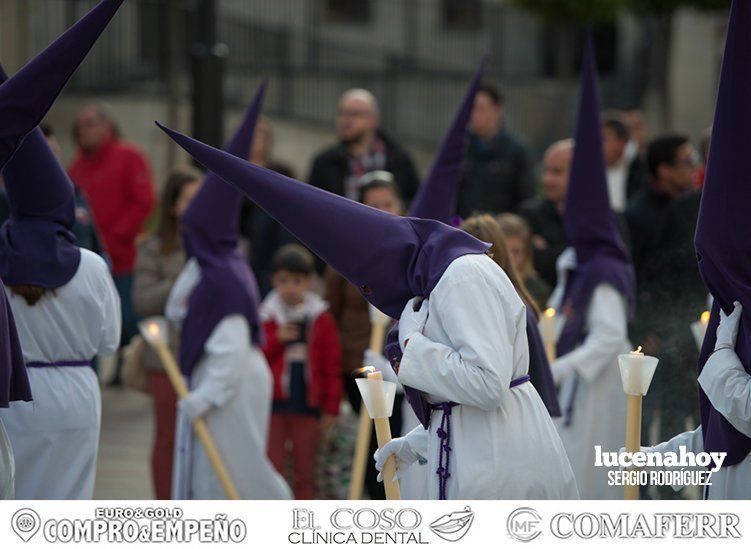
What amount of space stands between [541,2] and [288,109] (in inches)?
161

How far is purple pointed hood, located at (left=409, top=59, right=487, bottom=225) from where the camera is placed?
23.6 feet

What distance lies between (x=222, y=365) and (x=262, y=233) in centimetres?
225

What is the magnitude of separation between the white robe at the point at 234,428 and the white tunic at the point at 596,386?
1496 millimetres

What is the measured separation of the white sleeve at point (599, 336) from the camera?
7270 mm

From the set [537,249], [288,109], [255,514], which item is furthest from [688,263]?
[288,109]

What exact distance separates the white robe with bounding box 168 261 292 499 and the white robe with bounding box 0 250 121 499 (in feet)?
4.46

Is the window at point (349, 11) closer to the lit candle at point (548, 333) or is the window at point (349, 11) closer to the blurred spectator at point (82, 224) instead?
the blurred spectator at point (82, 224)

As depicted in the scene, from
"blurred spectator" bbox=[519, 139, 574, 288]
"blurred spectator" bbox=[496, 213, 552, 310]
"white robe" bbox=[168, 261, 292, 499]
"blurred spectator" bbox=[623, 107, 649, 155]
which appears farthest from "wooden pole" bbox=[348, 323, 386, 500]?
"blurred spectator" bbox=[623, 107, 649, 155]

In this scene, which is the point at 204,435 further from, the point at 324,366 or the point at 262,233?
the point at 262,233

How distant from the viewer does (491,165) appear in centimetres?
1006

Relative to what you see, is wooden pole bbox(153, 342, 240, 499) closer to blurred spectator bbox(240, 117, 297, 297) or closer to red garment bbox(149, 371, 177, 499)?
red garment bbox(149, 371, 177, 499)

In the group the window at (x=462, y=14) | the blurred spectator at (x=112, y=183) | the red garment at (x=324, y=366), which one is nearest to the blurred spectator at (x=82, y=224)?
the red garment at (x=324, y=366)

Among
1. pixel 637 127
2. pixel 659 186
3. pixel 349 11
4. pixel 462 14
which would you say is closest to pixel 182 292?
pixel 659 186

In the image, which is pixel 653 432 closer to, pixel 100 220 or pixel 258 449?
pixel 258 449
